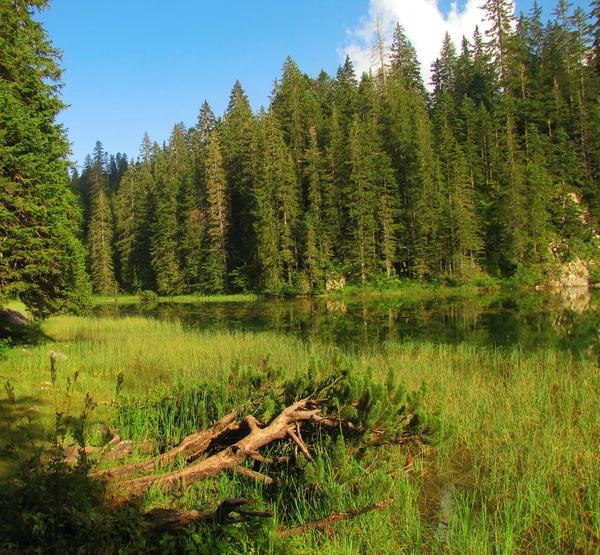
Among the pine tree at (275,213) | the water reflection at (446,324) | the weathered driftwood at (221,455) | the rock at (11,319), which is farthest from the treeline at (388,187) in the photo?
the weathered driftwood at (221,455)

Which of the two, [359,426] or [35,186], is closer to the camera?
[359,426]

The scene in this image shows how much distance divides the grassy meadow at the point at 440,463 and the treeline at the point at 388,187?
33.7 metres

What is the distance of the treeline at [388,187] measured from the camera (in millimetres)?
42531

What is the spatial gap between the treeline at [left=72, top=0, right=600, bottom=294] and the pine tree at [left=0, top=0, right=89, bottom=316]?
28921mm

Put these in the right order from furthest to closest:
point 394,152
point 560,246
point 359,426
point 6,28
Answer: point 394,152, point 560,246, point 6,28, point 359,426

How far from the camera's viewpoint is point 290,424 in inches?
200

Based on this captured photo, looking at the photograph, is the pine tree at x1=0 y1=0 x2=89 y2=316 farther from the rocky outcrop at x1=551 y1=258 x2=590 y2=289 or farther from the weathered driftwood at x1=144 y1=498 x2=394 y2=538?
the rocky outcrop at x1=551 y1=258 x2=590 y2=289

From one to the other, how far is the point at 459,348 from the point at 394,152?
133 feet

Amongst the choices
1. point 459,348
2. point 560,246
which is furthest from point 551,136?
point 459,348

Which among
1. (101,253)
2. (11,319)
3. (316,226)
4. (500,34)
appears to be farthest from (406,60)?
(11,319)

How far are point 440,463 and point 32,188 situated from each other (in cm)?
1231

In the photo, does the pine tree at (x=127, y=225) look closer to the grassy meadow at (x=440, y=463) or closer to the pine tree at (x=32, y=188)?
the pine tree at (x=32, y=188)

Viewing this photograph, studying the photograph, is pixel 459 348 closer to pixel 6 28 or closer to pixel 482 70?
pixel 6 28

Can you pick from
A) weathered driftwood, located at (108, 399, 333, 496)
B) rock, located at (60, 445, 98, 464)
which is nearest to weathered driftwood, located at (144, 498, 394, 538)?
weathered driftwood, located at (108, 399, 333, 496)
